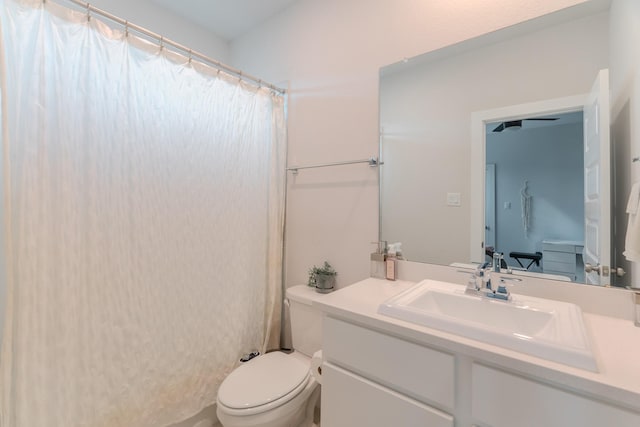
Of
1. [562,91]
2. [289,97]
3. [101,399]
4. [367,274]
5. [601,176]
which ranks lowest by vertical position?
[101,399]

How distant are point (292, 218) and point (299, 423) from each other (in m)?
1.16

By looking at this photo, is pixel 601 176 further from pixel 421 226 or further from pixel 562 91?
pixel 421 226

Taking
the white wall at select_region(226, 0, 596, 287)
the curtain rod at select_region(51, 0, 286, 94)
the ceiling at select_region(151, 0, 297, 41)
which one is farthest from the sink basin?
the ceiling at select_region(151, 0, 297, 41)

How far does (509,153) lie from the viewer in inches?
46.8

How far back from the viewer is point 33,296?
1035 millimetres

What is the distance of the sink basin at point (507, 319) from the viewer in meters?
0.69

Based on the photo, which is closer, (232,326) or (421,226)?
(421,226)

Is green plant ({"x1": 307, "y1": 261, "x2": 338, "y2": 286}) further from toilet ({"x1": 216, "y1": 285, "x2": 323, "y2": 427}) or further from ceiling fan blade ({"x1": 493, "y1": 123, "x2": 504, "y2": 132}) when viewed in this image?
ceiling fan blade ({"x1": 493, "y1": 123, "x2": 504, "y2": 132})

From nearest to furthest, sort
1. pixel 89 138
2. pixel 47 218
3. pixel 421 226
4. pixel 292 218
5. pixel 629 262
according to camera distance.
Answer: pixel 629 262 < pixel 47 218 < pixel 89 138 < pixel 421 226 < pixel 292 218

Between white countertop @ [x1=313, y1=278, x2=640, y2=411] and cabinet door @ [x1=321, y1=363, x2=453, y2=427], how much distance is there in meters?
0.19

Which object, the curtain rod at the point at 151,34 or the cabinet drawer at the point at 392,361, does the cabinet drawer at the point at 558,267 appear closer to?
the cabinet drawer at the point at 392,361

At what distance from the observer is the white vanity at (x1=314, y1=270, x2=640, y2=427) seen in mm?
617

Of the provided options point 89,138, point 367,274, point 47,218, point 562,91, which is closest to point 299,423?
point 367,274

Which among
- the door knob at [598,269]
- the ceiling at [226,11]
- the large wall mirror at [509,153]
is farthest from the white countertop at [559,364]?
the ceiling at [226,11]
